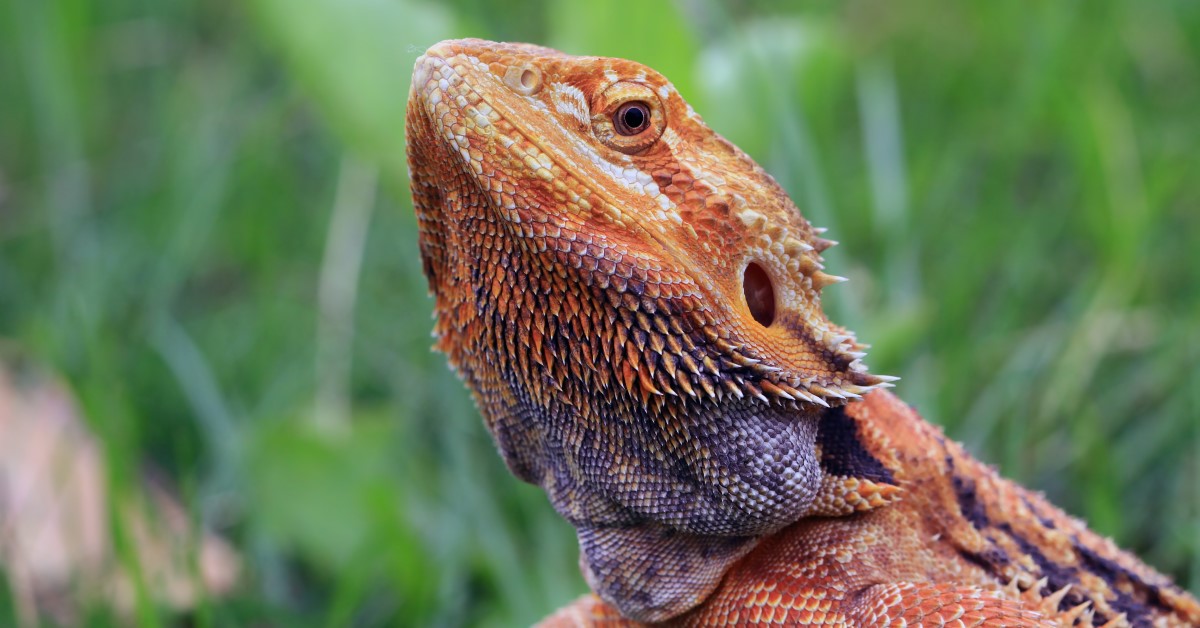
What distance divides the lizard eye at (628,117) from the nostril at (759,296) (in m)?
0.35

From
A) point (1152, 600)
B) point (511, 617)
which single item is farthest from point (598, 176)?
point (511, 617)

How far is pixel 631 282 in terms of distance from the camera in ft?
7.34

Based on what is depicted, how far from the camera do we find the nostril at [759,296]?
242 cm

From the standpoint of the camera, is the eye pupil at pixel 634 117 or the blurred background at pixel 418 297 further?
the blurred background at pixel 418 297

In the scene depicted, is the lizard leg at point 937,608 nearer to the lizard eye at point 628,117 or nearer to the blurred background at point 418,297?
the lizard eye at point 628,117

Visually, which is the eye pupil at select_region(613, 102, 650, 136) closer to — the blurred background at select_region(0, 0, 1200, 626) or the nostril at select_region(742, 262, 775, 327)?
the nostril at select_region(742, 262, 775, 327)

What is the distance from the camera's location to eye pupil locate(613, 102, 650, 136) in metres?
2.34

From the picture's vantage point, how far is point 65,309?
5.27 m

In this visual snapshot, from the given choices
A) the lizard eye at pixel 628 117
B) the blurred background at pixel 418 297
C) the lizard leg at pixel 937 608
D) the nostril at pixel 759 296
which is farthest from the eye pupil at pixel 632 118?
the blurred background at pixel 418 297

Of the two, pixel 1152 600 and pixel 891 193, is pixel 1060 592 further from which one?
pixel 891 193

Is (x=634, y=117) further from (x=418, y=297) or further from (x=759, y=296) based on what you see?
(x=418, y=297)

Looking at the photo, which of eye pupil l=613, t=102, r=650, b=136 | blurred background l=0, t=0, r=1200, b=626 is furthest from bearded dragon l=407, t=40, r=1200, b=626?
blurred background l=0, t=0, r=1200, b=626

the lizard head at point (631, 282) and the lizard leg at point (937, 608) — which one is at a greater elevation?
the lizard head at point (631, 282)

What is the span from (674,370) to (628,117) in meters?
0.52
